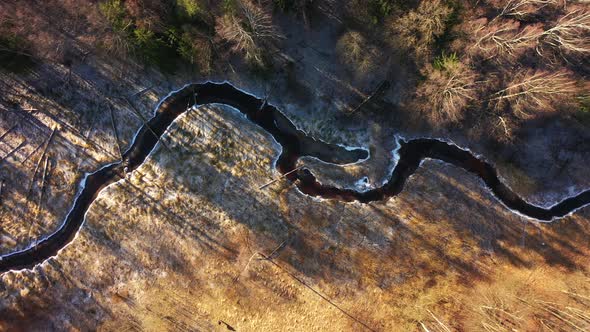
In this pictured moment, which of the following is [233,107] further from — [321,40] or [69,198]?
[69,198]

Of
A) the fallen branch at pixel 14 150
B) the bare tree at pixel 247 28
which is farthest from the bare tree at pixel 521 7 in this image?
the fallen branch at pixel 14 150

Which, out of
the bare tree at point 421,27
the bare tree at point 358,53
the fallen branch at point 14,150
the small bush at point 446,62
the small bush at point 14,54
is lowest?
the fallen branch at point 14,150

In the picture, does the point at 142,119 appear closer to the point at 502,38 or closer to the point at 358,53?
the point at 358,53

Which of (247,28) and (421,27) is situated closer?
(247,28)

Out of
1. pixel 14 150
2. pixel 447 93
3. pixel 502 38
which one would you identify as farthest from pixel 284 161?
pixel 14 150

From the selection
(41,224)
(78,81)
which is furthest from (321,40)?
(41,224)

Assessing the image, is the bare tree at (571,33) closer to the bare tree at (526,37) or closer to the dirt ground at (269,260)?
the bare tree at (526,37)

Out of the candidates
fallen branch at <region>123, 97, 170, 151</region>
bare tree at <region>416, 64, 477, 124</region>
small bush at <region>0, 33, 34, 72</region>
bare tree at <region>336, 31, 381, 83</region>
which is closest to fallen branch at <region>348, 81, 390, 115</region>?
bare tree at <region>336, 31, 381, 83</region>
